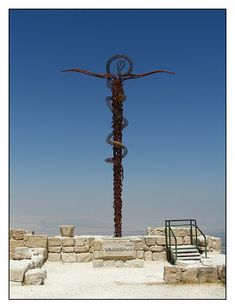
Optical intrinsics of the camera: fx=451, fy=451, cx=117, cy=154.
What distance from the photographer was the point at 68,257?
16.0 m

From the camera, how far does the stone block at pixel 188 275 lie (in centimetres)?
1056

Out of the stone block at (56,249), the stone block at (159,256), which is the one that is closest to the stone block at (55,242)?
the stone block at (56,249)

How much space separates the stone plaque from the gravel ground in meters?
0.78

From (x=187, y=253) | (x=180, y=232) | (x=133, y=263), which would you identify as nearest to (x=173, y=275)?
(x=187, y=253)

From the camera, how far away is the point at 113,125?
15188 millimetres

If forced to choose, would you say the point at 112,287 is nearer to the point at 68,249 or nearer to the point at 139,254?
the point at 139,254

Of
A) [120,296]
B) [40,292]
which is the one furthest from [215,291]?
[40,292]

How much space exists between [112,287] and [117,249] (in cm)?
415

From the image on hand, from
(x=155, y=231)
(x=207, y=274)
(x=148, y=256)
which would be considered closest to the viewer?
(x=207, y=274)

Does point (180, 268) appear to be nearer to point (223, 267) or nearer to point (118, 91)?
point (223, 267)

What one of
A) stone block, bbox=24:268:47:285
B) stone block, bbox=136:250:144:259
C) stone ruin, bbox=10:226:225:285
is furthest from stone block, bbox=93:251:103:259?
stone block, bbox=24:268:47:285

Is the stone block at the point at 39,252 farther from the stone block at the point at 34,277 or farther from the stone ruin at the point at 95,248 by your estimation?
the stone block at the point at 34,277

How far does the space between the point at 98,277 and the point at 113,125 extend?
5.13 metres

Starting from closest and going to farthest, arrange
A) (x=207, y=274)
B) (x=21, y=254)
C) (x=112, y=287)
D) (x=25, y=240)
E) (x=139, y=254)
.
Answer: (x=112, y=287) → (x=207, y=274) → (x=21, y=254) → (x=139, y=254) → (x=25, y=240)
